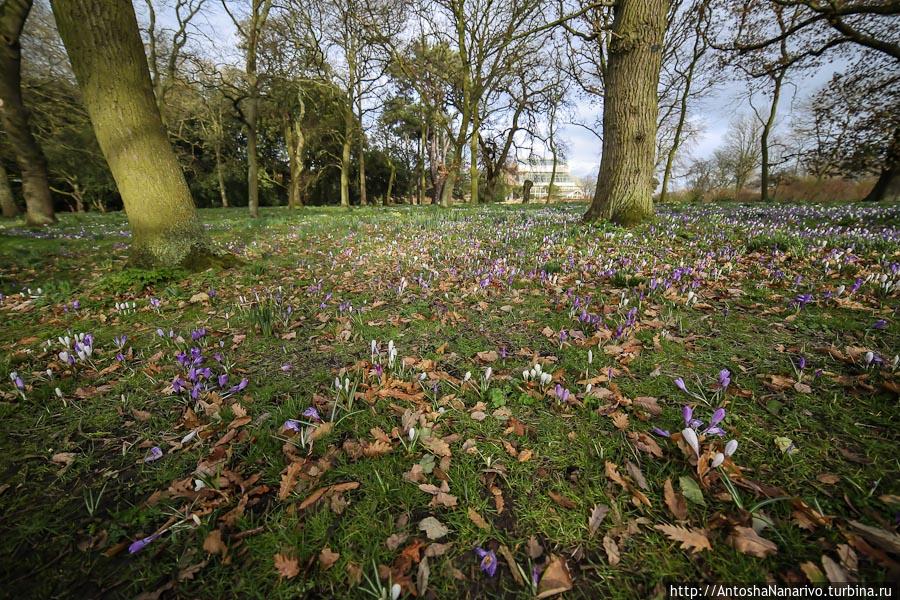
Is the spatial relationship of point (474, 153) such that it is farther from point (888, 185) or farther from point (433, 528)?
point (433, 528)

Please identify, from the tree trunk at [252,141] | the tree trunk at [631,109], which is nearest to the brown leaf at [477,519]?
the tree trunk at [631,109]

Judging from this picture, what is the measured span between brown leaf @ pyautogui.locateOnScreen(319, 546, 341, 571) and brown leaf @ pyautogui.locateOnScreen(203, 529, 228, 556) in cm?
43

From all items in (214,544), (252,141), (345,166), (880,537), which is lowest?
(214,544)

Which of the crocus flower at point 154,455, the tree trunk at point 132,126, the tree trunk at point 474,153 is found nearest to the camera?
the crocus flower at point 154,455

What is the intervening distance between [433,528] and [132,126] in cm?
687

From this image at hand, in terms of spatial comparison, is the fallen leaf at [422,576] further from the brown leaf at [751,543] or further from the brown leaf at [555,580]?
the brown leaf at [751,543]

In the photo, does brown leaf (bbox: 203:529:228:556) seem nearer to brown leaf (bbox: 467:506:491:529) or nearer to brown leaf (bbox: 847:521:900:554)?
brown leaf (bbox: 467:506:491:529)

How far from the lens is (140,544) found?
4.66ft

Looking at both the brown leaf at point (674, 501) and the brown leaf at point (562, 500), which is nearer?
the brown leaf at point (674, 501)

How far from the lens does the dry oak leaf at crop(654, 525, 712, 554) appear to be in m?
1.34

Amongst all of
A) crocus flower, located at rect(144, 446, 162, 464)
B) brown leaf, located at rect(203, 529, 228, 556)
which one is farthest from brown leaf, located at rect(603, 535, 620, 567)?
crocus flower, located at rect(144, 446, 162, 464)

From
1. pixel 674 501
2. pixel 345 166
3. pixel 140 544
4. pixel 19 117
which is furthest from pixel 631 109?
pixel 345 166

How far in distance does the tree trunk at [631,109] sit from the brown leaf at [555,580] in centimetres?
757

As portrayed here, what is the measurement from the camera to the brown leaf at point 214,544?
1448 mm
